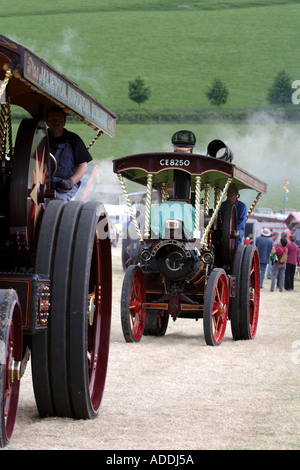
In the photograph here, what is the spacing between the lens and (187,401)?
5.35 meters

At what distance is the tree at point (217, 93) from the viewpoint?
7525 centimetres

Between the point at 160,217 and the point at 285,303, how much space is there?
727 cm

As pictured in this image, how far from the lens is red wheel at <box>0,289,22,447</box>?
3441mm

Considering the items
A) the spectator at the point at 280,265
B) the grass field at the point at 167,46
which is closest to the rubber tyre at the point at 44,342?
the spectator at the point at 280,265

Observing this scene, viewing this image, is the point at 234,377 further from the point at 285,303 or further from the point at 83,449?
the point at 285,303

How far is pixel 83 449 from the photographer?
12.3 feet

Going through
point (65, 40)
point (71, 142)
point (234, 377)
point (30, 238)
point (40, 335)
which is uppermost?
point (65, 40)

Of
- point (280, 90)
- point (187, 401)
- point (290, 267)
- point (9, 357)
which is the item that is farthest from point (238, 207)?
point (280, 90)

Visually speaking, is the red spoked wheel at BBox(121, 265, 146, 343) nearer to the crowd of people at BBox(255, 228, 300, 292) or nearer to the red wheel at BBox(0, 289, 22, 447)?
the red wheel at BBox(0, 289, 22, 447)

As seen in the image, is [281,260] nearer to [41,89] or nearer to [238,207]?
[238,207]

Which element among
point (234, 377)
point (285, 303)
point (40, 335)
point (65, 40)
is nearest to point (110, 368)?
point (234, 377)

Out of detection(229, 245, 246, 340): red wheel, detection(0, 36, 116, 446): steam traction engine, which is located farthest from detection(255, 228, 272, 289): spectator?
detection(0, 36, 116, 446): steam traction engine

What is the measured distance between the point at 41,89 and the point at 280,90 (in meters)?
73.0

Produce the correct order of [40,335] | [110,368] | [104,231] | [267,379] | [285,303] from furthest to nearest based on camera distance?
[285,303] < [110,368] < [267,379] < [104,231] < [40,335]
